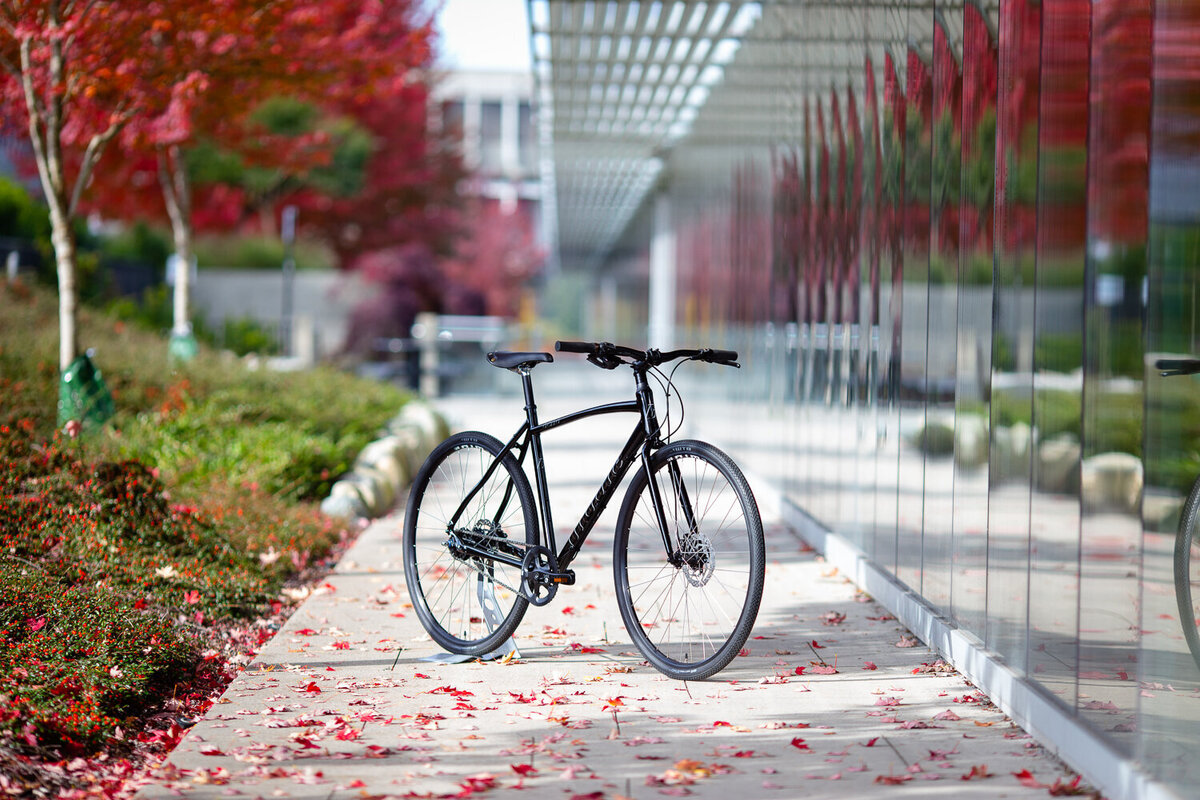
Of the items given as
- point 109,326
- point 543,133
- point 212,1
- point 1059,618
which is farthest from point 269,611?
point 543,133

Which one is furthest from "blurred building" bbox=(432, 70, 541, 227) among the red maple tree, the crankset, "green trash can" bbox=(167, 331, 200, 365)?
the crankset

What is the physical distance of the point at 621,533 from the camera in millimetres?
4457

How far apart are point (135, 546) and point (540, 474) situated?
2.19m

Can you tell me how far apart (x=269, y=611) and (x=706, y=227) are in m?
8.83

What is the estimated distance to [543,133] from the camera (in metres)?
15.6

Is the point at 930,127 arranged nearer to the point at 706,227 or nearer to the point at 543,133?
the point at 706,227

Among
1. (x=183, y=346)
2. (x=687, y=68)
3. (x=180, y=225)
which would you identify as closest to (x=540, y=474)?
(x=687, y=68)

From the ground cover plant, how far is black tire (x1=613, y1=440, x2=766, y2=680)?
158 centimetres

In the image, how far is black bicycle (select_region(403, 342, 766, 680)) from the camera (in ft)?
13.8

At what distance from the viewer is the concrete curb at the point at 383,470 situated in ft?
26.3

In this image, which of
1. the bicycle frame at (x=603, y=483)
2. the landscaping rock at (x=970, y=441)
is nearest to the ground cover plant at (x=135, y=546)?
the bicycle frame at (x=603, y=483)

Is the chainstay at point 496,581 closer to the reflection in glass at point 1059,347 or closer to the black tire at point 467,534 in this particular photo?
the black tire at point 467,534

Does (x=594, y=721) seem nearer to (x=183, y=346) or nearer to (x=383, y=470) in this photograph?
(x=383, y=470)

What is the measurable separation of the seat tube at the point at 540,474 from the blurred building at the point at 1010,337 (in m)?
1.50
